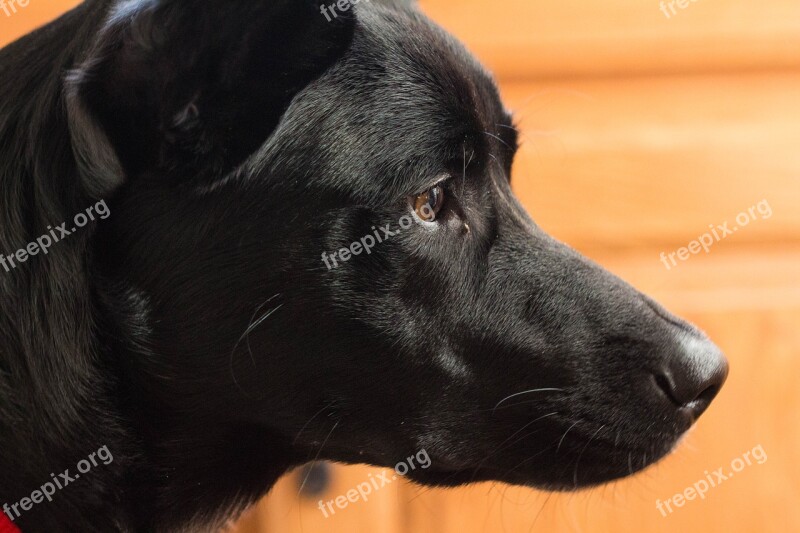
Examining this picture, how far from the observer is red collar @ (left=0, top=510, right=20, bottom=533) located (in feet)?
2.80

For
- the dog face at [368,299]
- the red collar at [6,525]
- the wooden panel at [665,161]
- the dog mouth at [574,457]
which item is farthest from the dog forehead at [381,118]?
the wooden panel at [665,161]

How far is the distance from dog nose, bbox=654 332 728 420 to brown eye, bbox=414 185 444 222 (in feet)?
1.05

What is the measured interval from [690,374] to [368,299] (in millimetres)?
379

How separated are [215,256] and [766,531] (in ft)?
4.17

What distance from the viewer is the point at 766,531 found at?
1.62 metres

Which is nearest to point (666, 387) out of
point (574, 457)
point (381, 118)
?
point (574, 457)

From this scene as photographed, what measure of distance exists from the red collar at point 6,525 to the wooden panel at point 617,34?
1066 millimetres

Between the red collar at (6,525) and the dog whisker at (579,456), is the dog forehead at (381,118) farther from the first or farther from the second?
the red collar at (6,525)

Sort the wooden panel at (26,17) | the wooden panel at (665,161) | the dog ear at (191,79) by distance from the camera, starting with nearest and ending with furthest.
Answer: the dog ear at (191,79)
the wooden panel at (26,17)
the wooden panel at (665,161)

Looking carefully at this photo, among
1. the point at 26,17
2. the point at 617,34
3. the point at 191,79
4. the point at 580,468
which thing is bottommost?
the point at 580,468

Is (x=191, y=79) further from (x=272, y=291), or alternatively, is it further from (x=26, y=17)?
(x=26, y=17)

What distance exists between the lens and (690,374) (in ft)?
3.12

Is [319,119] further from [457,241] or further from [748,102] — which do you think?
[748,102]

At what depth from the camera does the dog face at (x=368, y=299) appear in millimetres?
927
